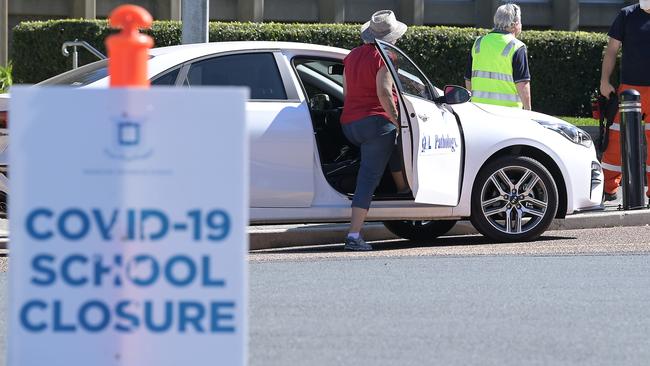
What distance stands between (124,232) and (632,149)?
29.2 feet

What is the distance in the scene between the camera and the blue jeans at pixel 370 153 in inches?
370

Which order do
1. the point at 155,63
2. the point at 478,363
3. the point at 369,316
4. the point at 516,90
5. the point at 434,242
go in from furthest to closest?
1. the point at 516,90
2. the point at 434,242
3. the point at 155,63
4. the point at 369,316
5. the point at 478,363

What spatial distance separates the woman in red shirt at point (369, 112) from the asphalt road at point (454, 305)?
1.44 feet

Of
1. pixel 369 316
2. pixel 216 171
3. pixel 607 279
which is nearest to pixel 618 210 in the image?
pixel 607 279

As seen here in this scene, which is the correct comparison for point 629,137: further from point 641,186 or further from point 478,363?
point 478,363

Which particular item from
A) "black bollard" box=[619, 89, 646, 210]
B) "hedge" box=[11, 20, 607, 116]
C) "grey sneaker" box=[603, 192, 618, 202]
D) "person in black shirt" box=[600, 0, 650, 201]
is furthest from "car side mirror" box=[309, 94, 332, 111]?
"hedge" box=[11, 20, 607, 116]

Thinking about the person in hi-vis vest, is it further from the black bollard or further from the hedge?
the hedge

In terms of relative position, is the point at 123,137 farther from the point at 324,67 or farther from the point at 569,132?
the point at 569,132

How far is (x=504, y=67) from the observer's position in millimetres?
11281

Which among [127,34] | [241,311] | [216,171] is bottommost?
[241,311]

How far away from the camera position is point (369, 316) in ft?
22.0

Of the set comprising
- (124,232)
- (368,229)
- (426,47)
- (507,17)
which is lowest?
(368,229)

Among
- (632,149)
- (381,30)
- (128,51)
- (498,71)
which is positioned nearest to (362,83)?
(381,30)

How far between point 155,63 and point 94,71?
0.47 m
